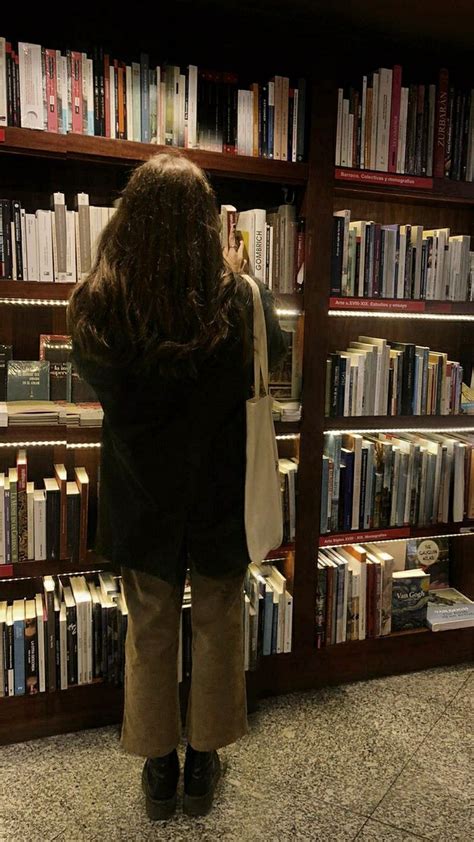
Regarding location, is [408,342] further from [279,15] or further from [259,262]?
[279,15]

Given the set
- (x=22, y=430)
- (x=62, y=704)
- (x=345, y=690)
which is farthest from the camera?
(x=345, y=690)

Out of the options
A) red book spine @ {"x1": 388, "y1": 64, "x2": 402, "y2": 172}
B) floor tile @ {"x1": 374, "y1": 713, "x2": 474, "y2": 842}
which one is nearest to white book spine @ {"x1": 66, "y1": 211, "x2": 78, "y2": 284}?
red book spine @ {"x1": 388, "y1": 64, "x2": 402, "y2": 172}

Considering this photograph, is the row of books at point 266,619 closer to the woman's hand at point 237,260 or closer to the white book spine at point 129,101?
the woman's hand at point 237,260

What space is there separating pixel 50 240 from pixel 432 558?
1917 mm

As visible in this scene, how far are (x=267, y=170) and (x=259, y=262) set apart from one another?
0.91ft

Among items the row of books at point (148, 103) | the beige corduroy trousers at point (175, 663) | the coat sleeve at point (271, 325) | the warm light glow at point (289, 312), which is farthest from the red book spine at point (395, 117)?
the beige corduroy trousers at point (175, 663)

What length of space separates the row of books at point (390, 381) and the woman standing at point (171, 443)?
585 millimetres

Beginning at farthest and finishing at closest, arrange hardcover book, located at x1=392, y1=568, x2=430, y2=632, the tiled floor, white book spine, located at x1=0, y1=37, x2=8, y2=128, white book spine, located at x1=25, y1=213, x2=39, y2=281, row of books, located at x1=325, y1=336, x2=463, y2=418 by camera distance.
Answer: hardcover book, located at x1=392, y1=568, x2=430, y2=632
row of books, located at x1=325, y1=336, x2=463, y2=418
white book spine, located at x1=25, y1=213, x2=39, y2=281
white book spine, located at x1=0, y1=37, x2=8, y2=128
the tiled floor

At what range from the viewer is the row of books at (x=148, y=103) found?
1.86 metres

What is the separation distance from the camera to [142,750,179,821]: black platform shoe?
1754 mm

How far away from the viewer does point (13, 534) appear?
2.03 metres

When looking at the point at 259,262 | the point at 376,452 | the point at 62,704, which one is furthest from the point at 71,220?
the point at 62,704

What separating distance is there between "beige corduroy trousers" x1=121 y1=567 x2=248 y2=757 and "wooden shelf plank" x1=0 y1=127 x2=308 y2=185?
1.12 m

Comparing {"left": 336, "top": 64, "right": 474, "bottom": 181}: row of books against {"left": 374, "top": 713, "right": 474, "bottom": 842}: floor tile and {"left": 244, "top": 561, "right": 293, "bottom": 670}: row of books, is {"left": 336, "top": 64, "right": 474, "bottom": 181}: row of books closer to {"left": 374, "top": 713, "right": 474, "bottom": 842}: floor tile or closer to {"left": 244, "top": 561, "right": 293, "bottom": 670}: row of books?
{"left": 244, "top": 561, "right": 293, "bottom": 670}: row of books
